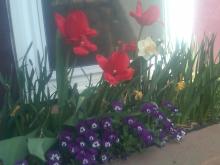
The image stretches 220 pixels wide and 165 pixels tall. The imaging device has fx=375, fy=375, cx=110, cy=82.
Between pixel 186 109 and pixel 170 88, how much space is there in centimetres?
16

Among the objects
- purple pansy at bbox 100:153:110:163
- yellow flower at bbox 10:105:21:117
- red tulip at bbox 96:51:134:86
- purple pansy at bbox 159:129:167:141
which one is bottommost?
purple pansy at bbox 100:153:110:163

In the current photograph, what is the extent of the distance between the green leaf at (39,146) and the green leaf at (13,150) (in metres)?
0.08

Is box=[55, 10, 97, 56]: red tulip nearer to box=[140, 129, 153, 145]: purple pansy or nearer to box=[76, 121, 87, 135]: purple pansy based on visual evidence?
box=[76, 121, 87, 135]: purple pansy

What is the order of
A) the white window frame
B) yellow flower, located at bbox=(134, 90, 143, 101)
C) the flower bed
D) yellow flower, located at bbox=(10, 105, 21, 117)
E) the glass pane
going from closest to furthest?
the flower bed
yellow flower, located at bbox=(10, 105, 21, 117)
yellow flower, located at bbox=(134, 90, 143, 101)
the white window frame
the glass pane

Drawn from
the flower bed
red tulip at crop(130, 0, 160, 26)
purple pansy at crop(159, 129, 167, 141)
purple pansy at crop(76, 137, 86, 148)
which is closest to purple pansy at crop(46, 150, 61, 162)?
the flower bed

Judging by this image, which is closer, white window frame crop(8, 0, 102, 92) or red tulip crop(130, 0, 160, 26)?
red tulip crop(130, 0, 160, 26)

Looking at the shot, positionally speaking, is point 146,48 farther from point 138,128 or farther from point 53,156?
point 53,156

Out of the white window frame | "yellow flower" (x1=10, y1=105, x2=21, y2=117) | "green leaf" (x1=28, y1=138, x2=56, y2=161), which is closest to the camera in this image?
"green leaf" (x1=28, y1=138, x2=56, y2=161)

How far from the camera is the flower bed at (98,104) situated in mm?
1625

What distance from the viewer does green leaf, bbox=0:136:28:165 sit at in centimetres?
159

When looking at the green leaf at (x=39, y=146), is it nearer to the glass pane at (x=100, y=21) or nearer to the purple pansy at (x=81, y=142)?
the purple pansy at (x=81, y=142)

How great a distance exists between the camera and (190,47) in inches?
88.4

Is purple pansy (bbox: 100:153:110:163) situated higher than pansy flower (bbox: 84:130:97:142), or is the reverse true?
pansy flower (bbox: 84:130:97:142)

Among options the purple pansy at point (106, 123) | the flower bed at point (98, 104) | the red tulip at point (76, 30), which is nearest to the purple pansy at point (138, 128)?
the flower bed at point (98, 104)
